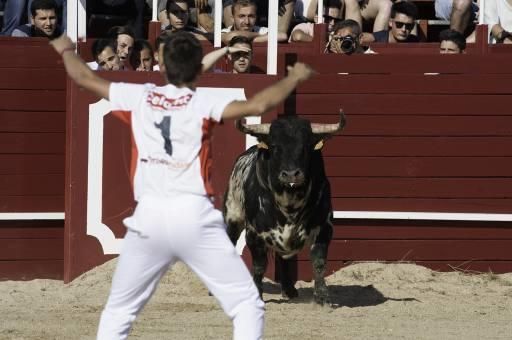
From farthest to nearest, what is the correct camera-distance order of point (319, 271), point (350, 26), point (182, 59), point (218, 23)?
point (350, 26) → point (218, 23) → point (319, 271) → point (182, 59)

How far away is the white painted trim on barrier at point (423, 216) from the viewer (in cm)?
1074

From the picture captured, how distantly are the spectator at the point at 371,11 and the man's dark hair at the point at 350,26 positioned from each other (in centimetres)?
83

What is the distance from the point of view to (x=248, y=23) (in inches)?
432

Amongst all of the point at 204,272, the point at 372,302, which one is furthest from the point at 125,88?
the point at 372,302

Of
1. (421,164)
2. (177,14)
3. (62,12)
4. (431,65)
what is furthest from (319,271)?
(62,12)

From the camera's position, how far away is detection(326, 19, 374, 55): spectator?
10672mm

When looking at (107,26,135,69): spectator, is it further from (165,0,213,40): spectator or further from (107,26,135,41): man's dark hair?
(165,0,213,40): spectator

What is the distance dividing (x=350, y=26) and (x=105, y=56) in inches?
74.9

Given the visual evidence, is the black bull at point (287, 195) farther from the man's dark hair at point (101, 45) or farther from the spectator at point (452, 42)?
the spectator at point (452, 42)

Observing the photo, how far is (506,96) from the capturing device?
35.4 feet

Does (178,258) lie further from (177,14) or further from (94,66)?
(177,14)

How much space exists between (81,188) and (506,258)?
11.0ft

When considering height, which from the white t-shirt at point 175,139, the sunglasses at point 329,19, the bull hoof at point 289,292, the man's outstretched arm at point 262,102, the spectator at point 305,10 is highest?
the spectator at point 305,10

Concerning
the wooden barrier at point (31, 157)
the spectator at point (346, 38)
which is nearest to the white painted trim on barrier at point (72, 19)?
the wooden barrier at point (31, 157)
